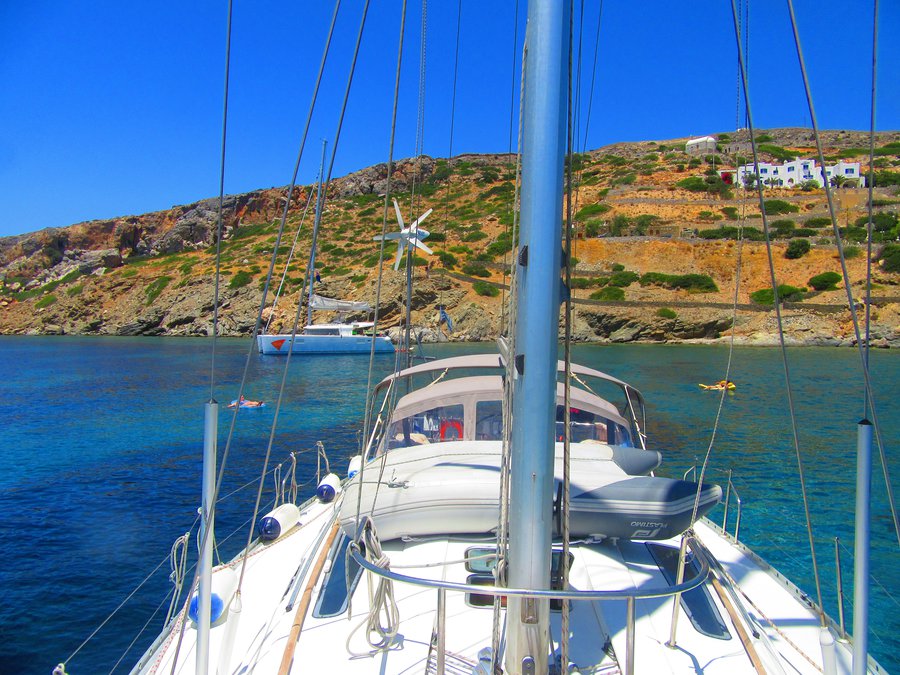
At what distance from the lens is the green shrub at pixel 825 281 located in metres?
54.3

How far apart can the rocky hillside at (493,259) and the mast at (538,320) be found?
109 feet

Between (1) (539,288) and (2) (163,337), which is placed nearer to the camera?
(1) (539,288)

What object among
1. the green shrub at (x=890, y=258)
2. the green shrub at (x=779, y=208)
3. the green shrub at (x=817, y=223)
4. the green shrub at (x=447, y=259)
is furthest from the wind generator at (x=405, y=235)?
the green shrub at (x=779, y=208)

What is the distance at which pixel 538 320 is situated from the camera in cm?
319

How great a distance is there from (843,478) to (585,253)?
169ft

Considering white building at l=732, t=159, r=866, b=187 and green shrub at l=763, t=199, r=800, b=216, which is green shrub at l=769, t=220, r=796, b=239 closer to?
green shrub at l=763, t=199, r=800, b=216

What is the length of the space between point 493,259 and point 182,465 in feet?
175

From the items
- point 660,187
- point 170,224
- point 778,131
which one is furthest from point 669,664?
point 778,131

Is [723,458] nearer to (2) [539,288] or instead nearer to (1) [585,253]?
(2) [539,288]

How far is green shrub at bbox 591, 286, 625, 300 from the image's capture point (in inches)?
2274

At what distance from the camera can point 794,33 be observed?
4043 mm

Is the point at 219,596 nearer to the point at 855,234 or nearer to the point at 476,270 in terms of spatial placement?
the point at 476,270

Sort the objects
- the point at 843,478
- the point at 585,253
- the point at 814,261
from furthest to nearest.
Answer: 1. the point at 585,253
2. the point at 814,261
3. the point at 843,478

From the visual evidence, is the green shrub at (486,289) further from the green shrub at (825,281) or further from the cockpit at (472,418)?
the cockpit at (472,418)
